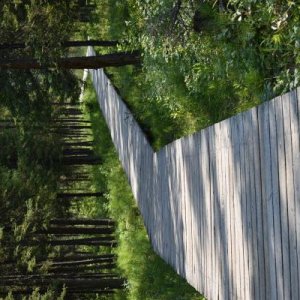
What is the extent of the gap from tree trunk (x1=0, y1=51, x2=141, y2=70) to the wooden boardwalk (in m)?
1.82

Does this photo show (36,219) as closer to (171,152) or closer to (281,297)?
(171,152)

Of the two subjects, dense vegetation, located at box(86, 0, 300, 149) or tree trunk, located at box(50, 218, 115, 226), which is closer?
dense vegetation, located at box(86, 0, 300, 149)

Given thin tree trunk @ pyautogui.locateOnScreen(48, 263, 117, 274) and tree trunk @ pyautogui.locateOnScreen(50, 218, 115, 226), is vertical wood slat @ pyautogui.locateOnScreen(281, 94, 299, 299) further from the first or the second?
tree trunk @ pyautogui.locateOnScreen(50, 218, 115, 226)

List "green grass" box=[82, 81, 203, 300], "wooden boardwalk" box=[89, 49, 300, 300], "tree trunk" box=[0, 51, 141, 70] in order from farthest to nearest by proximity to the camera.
Answer: "green grass" box=[82, 81, 203, 300], "tree trunk" box=[0, 51, 141, 70], "wooden boardwalk" box=[89, 49, 300, 300]

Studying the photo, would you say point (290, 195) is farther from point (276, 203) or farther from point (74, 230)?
point (74, 230)

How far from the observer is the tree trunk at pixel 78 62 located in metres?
11.7

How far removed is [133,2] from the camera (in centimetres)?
1238

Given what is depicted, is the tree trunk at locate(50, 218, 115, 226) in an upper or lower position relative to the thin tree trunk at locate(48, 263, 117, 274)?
upper

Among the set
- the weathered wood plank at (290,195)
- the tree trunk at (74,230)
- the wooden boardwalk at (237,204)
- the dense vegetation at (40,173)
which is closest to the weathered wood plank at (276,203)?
the wooden boardwalk at (237,204)

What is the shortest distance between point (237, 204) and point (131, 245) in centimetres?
842

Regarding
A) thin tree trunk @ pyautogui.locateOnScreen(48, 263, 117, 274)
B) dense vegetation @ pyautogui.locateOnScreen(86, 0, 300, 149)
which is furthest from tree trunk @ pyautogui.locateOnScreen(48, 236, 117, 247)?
dense vegetation @ pyautogui.locateOnScreen(86, 0, 300, 149)

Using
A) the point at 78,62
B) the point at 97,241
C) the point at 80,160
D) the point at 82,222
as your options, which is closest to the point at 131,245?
the point at 82,222

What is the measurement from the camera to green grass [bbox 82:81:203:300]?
13.5m

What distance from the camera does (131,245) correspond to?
1553cm
